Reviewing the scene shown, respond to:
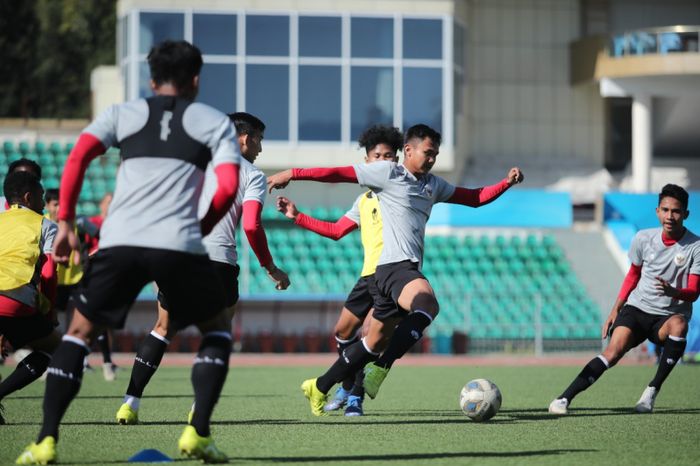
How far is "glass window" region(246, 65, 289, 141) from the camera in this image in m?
31.0

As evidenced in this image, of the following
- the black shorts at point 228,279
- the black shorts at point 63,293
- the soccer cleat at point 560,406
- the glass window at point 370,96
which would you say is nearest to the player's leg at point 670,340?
the soccer cleat at point 560,406

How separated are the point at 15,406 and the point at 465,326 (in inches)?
586

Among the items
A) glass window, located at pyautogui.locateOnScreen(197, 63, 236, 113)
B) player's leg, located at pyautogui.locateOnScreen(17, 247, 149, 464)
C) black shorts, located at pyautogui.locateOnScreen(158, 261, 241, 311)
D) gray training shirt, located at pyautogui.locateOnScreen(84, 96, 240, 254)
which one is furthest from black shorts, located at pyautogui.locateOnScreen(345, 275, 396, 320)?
glass window, located at pyautogui.locateOnScreen(197, 63, 236, 113)

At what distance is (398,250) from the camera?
8.68 m

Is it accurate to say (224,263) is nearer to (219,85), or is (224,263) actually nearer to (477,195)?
(477,195)

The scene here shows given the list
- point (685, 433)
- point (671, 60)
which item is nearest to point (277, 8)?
point (671, 60)

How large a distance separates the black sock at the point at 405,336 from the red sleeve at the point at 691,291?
2352 mm

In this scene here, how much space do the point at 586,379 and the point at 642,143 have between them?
2402 cm

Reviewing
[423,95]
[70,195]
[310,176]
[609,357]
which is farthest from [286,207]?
[423,95]

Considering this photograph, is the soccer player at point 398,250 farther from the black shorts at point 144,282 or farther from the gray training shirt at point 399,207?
the black shorts at point 144,282

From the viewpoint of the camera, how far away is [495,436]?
25.1 ft

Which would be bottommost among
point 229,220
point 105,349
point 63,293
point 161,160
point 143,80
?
point 105,349

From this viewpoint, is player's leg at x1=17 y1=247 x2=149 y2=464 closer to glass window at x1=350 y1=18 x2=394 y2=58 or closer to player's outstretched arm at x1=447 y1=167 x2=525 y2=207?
player's outstretched arm at x1=447 y1=167 x2=525 y2=207

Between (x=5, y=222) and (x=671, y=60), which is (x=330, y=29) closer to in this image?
(x=671, y=60)
